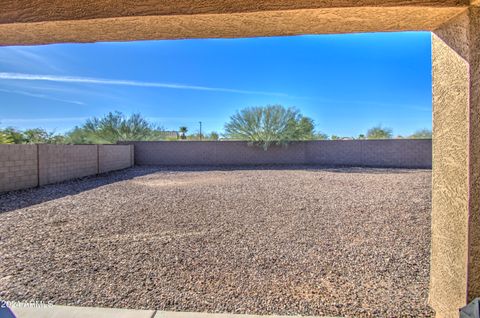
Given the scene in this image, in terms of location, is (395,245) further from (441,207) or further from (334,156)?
(334,156)

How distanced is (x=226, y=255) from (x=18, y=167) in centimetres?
893

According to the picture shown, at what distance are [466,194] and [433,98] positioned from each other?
0.81 m

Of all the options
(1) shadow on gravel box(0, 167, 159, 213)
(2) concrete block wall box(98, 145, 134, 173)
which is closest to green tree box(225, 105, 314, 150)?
(2) concrete block wall box(98, 145, 134, 173)

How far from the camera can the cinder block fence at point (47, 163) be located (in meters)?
8.87

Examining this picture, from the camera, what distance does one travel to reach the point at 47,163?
10.6m

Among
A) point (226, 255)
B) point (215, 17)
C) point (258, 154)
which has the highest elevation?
point (215, 17)

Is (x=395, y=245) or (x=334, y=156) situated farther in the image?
(x=334, y=156)

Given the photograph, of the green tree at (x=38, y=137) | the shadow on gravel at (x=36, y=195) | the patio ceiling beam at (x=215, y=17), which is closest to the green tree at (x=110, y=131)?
the green tree at (x=38, y=137)

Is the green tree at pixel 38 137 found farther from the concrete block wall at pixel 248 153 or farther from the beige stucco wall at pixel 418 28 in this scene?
the beige stucco wall at pixel 418 28

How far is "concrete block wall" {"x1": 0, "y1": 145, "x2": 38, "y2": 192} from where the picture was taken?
28.5ft

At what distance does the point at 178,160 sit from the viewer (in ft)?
64.7

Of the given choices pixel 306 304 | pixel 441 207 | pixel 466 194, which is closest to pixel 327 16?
pixel 466 194

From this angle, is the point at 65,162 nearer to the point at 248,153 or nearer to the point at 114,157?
the point at 114,157

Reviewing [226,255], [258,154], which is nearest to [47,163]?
[226,255]
